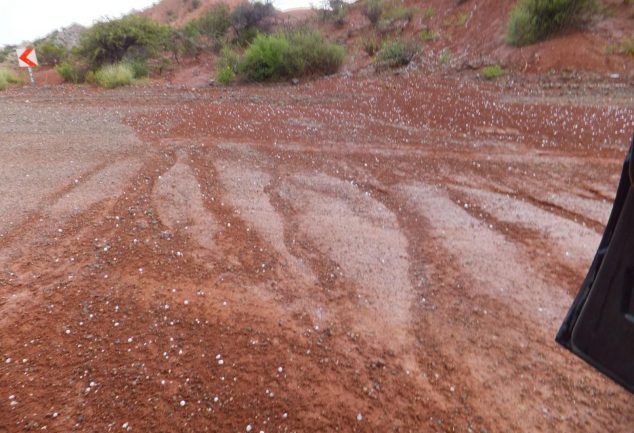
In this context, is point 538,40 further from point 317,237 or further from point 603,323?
point 603,323

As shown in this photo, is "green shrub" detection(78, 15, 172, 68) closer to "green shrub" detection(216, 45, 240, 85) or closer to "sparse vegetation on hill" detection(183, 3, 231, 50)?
"sparse vegetation on hill" detection(183, 3, 231, 50)

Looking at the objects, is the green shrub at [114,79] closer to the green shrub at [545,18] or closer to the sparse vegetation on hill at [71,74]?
the sparse vegetation on hill at [71,74]

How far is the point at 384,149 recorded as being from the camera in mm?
5914

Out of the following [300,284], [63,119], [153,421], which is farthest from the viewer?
[63,119]

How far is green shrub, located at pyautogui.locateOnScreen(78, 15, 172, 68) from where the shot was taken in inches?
790

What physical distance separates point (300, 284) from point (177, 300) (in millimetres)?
896

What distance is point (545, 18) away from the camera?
12.6 m

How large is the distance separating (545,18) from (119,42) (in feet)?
62.2

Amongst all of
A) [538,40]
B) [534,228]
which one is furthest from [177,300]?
[538,40]

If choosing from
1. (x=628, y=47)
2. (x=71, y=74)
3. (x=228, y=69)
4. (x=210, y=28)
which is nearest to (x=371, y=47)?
(x=228, y=69)

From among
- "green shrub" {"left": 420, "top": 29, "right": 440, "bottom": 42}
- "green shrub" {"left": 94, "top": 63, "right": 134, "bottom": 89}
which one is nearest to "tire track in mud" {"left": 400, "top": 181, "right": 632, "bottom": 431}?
"green shrub" {"left": 94, "top": 63, "right": 134, "bottom": 89}

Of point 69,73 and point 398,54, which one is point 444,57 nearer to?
point 398,54

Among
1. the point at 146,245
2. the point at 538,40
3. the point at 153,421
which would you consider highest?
the point at 538,40

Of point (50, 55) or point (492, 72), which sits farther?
point (50, 55)
